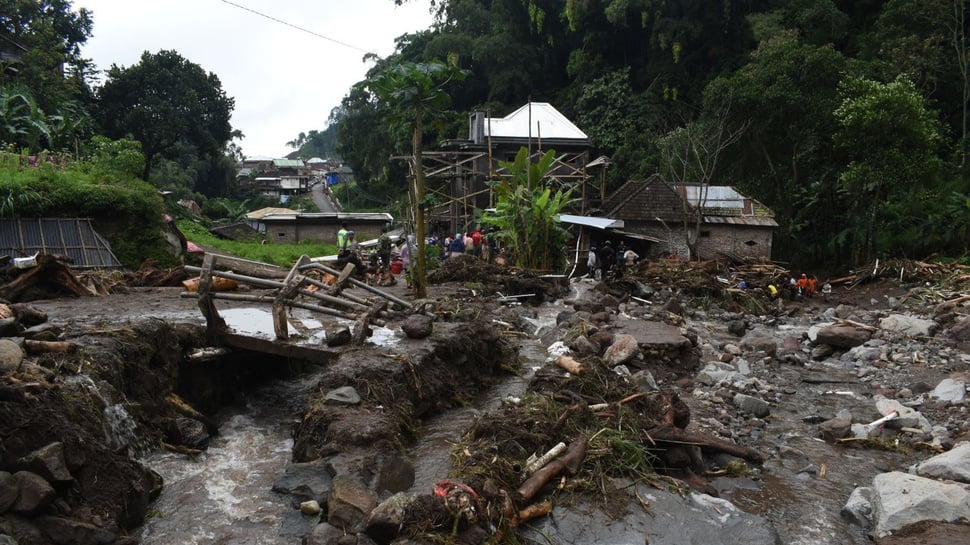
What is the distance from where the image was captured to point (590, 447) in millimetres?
6188

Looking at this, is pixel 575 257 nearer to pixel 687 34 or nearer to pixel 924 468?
pixel 924 468

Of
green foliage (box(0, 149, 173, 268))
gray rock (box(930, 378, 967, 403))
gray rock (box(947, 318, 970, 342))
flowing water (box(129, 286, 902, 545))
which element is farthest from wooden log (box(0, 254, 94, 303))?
gray rock (box(947, 318, 970, 342))

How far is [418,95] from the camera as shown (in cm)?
1251

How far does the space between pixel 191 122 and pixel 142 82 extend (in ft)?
11.7

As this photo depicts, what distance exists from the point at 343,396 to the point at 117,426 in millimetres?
2208

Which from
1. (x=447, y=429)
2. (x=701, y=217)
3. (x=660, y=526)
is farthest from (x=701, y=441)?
(x=701, y=217)

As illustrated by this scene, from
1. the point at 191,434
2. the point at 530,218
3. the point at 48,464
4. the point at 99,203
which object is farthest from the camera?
the point at 530,218

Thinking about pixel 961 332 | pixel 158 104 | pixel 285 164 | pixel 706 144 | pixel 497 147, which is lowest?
pixel 961 332

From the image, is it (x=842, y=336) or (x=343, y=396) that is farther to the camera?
(x=842, y=336)

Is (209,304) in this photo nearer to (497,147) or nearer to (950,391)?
(950,391)

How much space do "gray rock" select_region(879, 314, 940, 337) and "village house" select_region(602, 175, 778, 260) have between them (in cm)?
850

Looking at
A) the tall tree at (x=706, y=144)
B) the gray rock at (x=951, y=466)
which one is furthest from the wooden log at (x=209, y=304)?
the tall tree at (x=706, y=144)

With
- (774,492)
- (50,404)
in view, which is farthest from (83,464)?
(774,492)

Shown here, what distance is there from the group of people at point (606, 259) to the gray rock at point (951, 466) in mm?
13956
